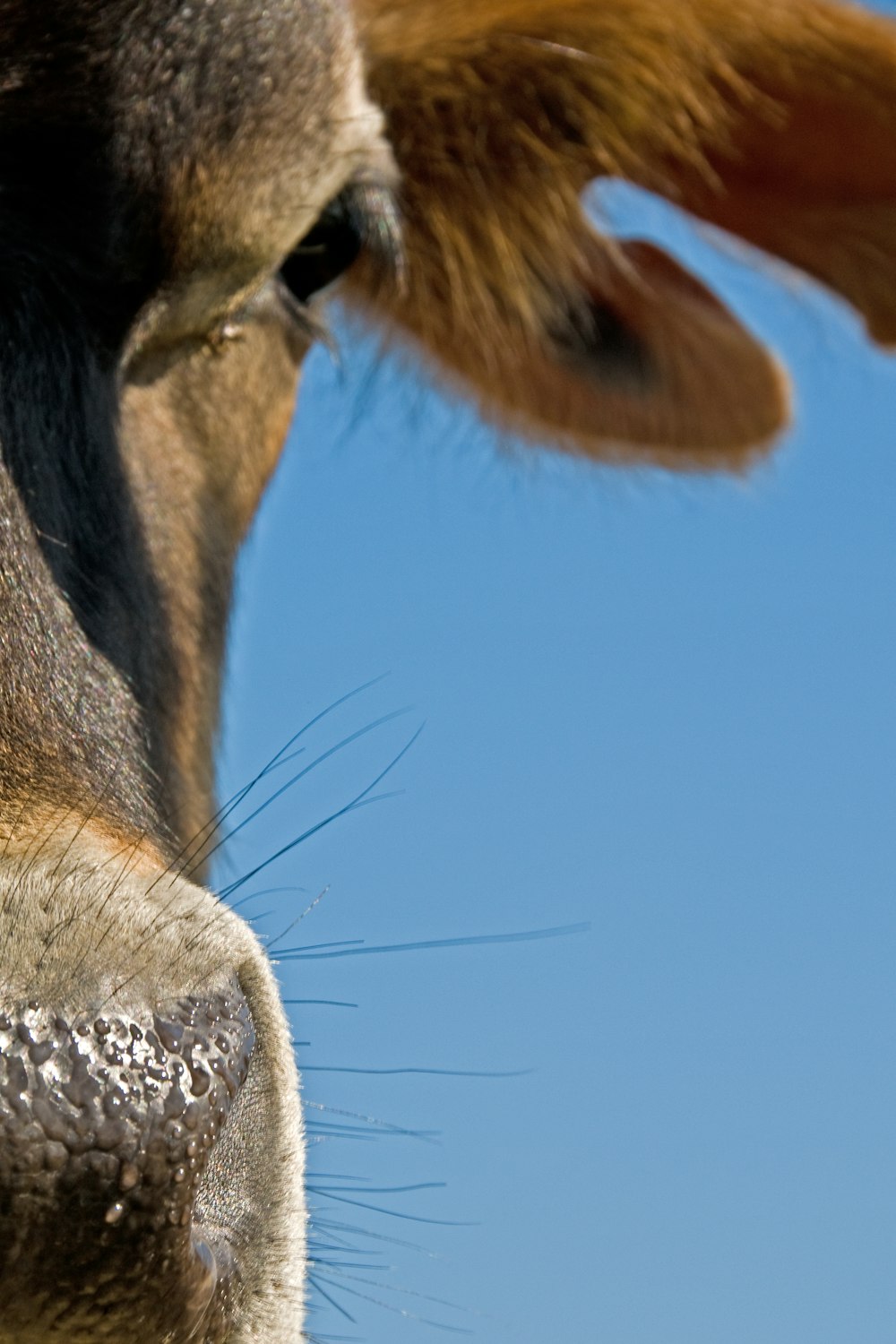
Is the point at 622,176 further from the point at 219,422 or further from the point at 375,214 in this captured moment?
the point at 219,422

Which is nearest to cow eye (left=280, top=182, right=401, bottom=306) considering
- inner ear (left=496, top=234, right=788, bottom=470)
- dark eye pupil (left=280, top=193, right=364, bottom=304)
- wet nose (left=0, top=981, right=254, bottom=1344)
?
dark eye pupil (left=280, top=193, right=364, bottom=304)

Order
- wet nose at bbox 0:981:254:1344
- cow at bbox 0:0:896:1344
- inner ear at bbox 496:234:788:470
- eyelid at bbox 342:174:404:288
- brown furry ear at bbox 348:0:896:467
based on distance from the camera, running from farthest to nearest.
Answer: inner ear at bbox 496:234:788:470 < brown furry ear at bbox 348:0:896:467 < eyelid at bbox 342:174:404:288 < cow at bbox 0:0:896:1344 < wet nose at bbox 0:981:254:1344

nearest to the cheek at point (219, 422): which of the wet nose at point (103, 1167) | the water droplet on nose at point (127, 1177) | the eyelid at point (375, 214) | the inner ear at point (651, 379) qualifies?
the eyelid at point (375, 214)

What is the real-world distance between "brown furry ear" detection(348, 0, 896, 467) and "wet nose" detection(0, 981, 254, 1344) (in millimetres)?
2247

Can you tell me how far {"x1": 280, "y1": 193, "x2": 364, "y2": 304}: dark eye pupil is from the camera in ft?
10.7

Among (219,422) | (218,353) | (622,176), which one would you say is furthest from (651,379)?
(218,353)

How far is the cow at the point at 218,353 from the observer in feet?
5.87

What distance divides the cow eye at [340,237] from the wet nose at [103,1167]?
1.74 metres

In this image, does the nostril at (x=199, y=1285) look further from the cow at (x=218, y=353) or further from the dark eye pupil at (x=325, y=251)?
the dark eye pupil at (x=325, y=251)

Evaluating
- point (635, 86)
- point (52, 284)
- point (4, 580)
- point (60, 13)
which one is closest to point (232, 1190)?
point (4, 580)

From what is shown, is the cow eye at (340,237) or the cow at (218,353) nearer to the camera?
the cow at (218,353)

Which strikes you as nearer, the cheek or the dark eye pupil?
the cheek

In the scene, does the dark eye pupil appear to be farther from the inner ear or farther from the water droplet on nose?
the water droplet on nose

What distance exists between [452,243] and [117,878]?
7.48ft
